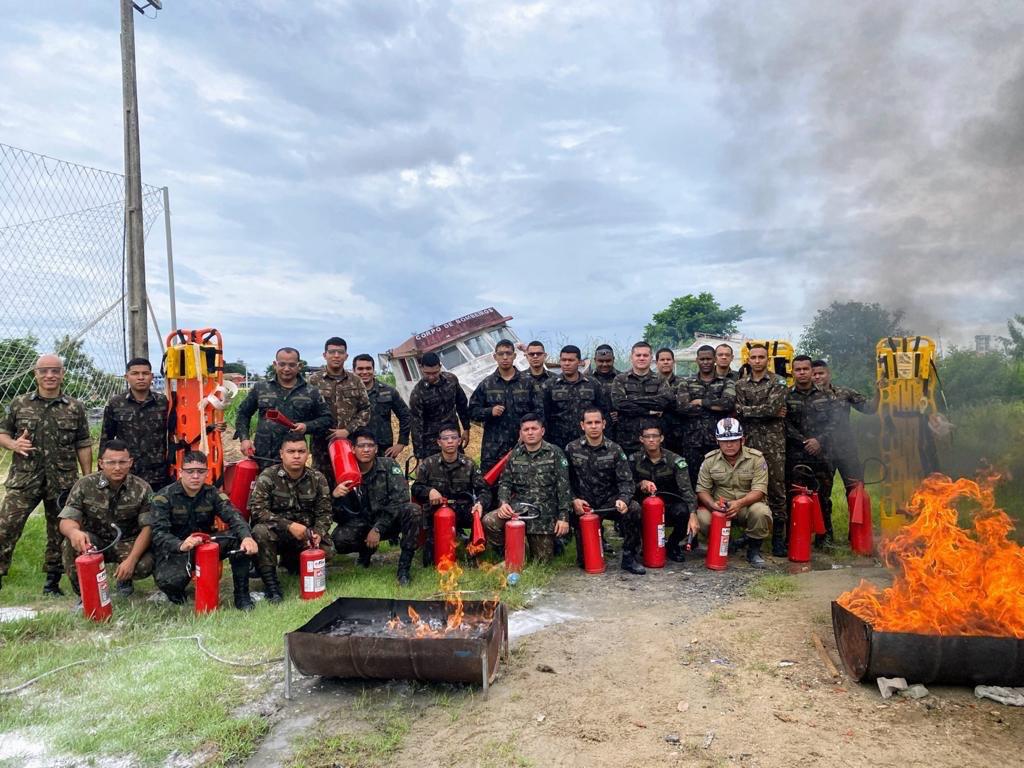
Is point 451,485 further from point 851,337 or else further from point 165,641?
point 851,337

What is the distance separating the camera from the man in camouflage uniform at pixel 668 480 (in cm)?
696

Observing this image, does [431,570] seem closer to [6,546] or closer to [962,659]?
[6,546]

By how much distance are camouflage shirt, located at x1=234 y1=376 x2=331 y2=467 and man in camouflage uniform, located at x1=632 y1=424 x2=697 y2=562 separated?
328 centimetres

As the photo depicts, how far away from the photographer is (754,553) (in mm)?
6918

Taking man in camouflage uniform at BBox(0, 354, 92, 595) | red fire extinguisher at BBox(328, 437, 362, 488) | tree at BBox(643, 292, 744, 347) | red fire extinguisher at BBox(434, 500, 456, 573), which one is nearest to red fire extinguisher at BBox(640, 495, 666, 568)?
red fire extinguisher at BBox(434, 500, 456, 573)

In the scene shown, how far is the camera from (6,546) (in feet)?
20.6

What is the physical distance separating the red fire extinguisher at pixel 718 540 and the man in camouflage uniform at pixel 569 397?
1.74 meters

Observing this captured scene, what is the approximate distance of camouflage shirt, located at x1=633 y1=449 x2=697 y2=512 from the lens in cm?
700

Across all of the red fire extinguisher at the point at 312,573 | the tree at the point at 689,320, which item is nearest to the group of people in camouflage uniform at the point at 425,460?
the red fire extinguisher at the point at 312,573

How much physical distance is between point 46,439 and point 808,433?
303 inches

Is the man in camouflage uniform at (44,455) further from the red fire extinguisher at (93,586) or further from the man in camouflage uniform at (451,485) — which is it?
the man in camouflage uniform at (451,485)

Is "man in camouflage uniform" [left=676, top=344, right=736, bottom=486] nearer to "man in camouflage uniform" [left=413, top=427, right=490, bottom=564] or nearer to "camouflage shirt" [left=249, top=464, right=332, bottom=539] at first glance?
"man in camouflage uniform" [left=413, top=427, right=490, bottom=564]

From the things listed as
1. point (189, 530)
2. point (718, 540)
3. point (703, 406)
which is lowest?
point (718, 540)

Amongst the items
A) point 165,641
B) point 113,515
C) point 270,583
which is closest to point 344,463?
point 270,583
